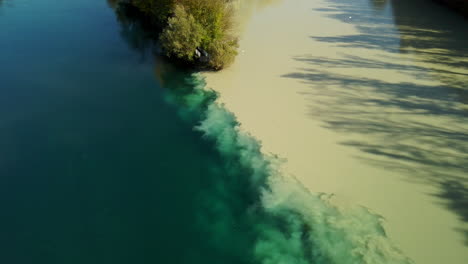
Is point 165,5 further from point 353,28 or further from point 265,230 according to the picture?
point 265,230

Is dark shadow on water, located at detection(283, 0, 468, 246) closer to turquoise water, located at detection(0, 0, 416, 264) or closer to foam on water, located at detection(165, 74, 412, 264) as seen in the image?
foam on water, located at detection(165, 74, 412, 264)

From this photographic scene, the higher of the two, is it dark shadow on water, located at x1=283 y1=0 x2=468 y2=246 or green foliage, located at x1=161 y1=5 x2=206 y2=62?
green foliage, located at x1=161 y1=5 x2=206 y2=62

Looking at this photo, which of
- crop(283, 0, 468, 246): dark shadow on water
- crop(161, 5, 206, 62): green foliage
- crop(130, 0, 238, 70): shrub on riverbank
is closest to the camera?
crop(283, 0, 468, 246): dark shadow on water

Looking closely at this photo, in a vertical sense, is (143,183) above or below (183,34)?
below

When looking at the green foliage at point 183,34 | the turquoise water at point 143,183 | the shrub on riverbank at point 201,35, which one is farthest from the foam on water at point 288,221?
the green foliage at point 183,34

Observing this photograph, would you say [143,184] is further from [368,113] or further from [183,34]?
[368,113]

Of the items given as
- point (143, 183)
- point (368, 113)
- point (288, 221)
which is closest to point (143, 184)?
point (143, 183)

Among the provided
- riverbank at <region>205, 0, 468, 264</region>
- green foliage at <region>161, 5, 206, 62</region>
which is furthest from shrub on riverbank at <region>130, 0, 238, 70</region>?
riverbank at <region>205, 0, 468, 264</region>
